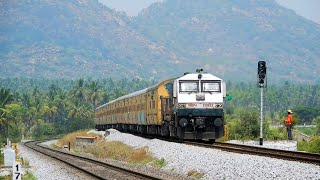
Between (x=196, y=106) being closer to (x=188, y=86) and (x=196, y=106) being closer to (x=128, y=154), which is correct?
(x=188, y=86)

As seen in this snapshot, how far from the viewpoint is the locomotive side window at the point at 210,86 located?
3222cm

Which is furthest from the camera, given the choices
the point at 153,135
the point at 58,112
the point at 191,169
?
the point at 58,112

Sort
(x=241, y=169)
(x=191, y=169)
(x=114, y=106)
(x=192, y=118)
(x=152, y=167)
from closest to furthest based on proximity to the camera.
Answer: (x=241, y=169), (x=191, y=169), (x=152, y=167), (x=192, y=118), (x=114, y=106)

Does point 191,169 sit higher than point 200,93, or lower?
lower

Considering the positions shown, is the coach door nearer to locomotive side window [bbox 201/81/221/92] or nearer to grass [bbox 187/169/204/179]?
locomotive side window [bbox 201/81/221/92]

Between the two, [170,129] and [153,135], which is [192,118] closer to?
[170,129]

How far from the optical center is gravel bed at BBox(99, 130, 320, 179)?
1708 cm

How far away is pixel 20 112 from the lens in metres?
151

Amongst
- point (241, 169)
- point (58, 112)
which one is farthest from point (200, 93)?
point (58, 112)

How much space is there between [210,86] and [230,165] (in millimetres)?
12451

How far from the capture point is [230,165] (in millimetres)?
20156

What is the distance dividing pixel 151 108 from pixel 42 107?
409ft

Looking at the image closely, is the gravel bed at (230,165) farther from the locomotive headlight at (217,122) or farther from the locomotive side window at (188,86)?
the locomotive side window at (188,86)

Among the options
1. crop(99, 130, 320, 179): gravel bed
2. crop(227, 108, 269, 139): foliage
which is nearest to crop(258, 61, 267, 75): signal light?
crop(99, 130, 320, 179): gravel bed
